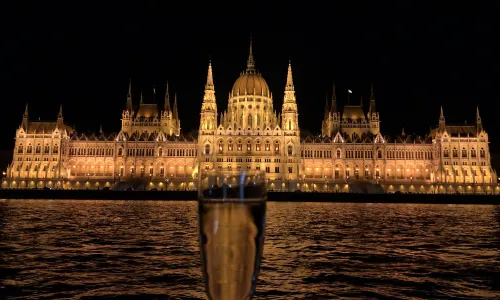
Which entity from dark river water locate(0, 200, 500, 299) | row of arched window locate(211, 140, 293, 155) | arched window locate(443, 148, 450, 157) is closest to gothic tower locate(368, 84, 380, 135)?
arched window locate(443, 148, 450, 157)

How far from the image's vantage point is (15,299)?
7.32 meters

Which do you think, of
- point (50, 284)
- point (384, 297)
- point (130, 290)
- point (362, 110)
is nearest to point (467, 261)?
point (384, 297)

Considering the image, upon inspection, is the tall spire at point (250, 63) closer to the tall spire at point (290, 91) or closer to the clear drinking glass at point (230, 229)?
the tall spire at point (290, 91)

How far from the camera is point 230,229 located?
3.47m

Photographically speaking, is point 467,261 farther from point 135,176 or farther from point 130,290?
point 135,176

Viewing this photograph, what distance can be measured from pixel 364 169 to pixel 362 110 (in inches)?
1007

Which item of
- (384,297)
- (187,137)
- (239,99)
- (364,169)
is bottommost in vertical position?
(384,297)

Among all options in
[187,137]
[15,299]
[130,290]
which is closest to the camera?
[15,299]

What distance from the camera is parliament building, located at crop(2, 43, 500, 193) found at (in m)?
89.4

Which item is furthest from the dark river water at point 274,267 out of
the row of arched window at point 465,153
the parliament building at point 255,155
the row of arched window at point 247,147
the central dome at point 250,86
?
the central dome at point 250,86

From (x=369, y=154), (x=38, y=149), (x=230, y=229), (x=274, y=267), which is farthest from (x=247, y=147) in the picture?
(x=230, y=229)

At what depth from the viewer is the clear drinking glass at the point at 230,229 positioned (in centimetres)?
348

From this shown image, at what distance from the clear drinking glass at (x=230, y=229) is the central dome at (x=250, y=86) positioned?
9660 cm

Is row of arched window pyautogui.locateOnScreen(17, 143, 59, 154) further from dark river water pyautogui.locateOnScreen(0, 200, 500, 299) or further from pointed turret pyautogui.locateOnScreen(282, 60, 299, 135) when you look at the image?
dark river water pyautogui.locateOnScreen(0, 200, 500, 299)
